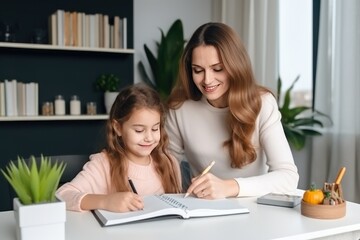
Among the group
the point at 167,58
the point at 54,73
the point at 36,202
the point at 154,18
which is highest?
the point at 154,18

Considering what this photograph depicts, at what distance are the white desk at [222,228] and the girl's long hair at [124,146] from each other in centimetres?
31

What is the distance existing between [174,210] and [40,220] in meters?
0.34

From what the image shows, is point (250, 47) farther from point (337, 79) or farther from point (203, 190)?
point (203, 190)

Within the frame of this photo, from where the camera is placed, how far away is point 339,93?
270 cm

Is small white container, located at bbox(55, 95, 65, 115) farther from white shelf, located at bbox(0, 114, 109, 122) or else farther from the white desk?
the white desk

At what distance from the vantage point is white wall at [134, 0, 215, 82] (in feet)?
11.6

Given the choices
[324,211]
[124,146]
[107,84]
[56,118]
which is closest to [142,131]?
[124,146]

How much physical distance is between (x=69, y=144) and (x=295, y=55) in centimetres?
174

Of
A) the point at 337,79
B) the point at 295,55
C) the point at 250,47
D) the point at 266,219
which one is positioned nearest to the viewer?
the point at 266,219

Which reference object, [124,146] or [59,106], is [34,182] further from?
[59,106]

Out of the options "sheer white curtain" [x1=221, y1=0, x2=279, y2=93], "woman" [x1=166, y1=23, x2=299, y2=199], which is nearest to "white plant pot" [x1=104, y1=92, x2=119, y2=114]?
"sheer white curtain" [x1=221, y1=0, x2=279, y2=93]

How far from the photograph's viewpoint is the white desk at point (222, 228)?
3.15ft

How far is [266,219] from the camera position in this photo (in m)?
1.09

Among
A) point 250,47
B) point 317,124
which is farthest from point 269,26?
point 317,124
